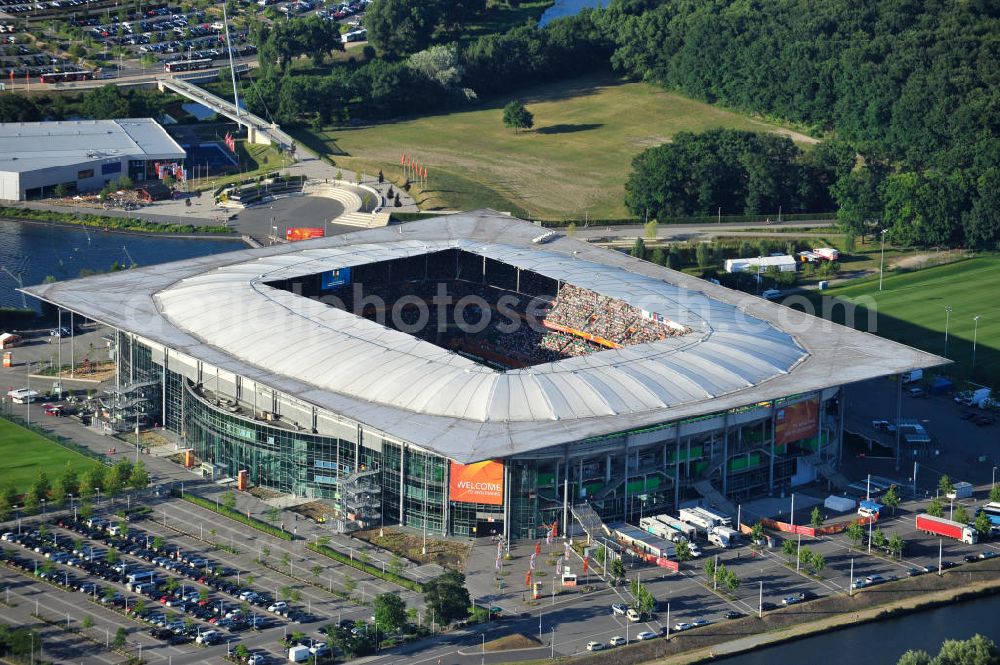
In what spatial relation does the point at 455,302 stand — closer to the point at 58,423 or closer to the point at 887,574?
the point at 58,423

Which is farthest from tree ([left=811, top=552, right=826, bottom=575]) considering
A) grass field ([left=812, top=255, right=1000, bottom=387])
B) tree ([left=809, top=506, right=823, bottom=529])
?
grass field ([left=812, top=255, right=1000, bottom=387])

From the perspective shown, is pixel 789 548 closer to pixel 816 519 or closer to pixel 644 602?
pixel 816 519

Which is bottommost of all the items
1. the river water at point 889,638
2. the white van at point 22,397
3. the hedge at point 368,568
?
the river water at point 889,638

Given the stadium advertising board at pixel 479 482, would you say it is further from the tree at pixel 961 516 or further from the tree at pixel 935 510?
Result: the tree at pixel 961 516

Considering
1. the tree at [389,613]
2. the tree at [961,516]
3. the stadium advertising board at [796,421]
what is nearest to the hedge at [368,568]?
the tree at [389,613]

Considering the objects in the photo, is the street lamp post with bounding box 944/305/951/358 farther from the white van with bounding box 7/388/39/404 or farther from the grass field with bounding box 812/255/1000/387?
the white van with bounding box 7/388/39/404

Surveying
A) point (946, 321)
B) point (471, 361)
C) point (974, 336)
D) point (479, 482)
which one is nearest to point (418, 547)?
point (479, 482)
